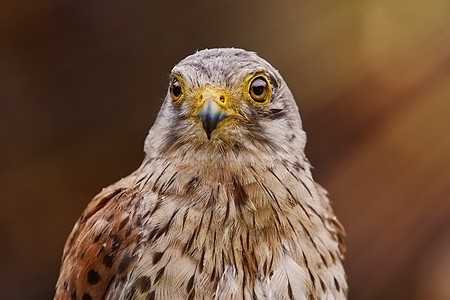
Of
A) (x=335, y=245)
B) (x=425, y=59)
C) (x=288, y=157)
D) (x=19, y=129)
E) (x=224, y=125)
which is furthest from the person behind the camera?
(x=19, y=129)

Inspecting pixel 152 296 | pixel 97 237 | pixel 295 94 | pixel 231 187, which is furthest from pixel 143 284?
pixel 295 94

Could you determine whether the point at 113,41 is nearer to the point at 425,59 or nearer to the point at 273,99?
the point at 425,59

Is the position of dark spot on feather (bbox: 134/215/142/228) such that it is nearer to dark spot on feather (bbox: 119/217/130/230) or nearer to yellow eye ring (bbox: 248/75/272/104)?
dark spot on feather (bbox: 119/217/130/230)

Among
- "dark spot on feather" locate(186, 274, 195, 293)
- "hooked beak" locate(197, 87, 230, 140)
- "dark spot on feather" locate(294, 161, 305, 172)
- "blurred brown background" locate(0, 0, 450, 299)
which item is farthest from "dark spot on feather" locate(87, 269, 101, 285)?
"blurred brown background" locate(0, 0, 450, 299)

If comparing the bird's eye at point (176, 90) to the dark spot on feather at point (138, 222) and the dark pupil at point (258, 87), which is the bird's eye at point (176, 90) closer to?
the dark pupil at point (258, 87)

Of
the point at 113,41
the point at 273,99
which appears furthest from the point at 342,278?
the point at 113,41

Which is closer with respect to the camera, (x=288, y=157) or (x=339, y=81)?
(x=288, y=157)

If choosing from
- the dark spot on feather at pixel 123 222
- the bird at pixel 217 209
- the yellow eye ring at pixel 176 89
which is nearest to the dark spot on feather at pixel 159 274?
the bird at pixel 217 209
